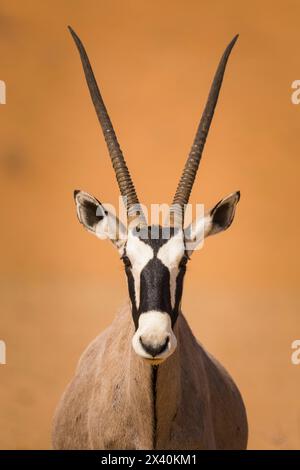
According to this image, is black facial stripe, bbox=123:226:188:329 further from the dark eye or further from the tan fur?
the tan fur

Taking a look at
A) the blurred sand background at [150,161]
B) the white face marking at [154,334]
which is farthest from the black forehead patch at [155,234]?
the blurred sand background at [150,161]

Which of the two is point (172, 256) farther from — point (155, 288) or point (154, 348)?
point (154, 348)

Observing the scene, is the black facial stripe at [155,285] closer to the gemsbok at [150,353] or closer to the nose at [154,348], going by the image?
the gemsbok at [150,353]

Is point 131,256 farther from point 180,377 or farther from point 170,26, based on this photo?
point 170,26

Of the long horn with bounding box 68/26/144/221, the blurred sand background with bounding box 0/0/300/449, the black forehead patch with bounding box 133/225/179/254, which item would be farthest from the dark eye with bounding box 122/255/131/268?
the blurred sand background with bounding box 0/0/300/449

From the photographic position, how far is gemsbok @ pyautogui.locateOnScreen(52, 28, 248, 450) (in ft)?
14.8

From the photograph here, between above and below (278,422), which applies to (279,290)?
above

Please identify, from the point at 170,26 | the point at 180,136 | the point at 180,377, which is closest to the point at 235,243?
the point at 180,136

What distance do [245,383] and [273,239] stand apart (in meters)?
5.83

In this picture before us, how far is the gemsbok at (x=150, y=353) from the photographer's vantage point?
4.50m

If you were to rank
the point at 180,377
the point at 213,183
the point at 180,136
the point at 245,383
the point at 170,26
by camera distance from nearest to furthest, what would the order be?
the point at 180,377, the point at 245,383, the point at 213,183, the point at 180,136, the point at 170,26

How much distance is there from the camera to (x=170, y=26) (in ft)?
70.7

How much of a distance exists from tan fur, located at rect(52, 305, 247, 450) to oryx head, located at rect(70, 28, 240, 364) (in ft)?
1.50

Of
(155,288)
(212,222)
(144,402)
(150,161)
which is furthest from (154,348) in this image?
(150,161)
